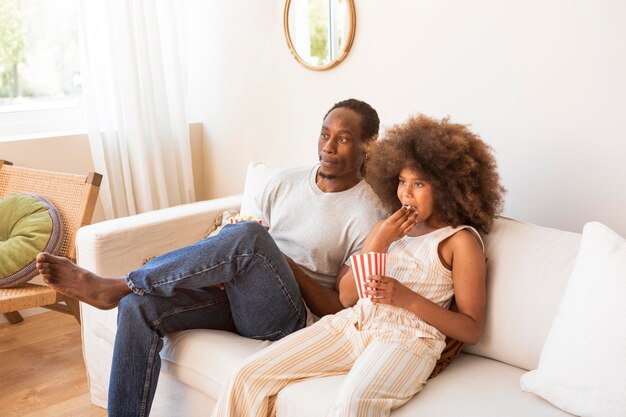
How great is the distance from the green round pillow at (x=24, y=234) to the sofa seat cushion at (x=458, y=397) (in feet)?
4.45

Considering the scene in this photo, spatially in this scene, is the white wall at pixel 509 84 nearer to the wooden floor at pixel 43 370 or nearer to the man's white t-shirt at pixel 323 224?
the man's white t-shirt at pixel 323 224

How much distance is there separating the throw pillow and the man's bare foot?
3.66 feet

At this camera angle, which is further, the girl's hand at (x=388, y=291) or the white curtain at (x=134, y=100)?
the white curtain at (x=134, y=100)

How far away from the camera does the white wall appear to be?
1904 millimetres

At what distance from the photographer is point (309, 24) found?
2.74 m

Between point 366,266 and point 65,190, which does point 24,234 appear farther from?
point 366,266

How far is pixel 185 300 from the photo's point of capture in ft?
6.42

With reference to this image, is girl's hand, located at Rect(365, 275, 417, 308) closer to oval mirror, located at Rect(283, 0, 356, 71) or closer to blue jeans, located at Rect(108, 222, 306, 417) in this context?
blue jeans, located at Rect(108, 222, 306, 417)

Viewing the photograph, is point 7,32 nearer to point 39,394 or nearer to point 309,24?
point 309,24

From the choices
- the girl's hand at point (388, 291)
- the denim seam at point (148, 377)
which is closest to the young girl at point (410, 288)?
the girl's hand at point (388, 291)

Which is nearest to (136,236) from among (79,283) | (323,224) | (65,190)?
(79,283)

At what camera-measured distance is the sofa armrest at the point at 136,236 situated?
2.25 metres

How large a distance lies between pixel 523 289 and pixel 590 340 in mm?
301

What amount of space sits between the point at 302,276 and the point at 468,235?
52 cm
